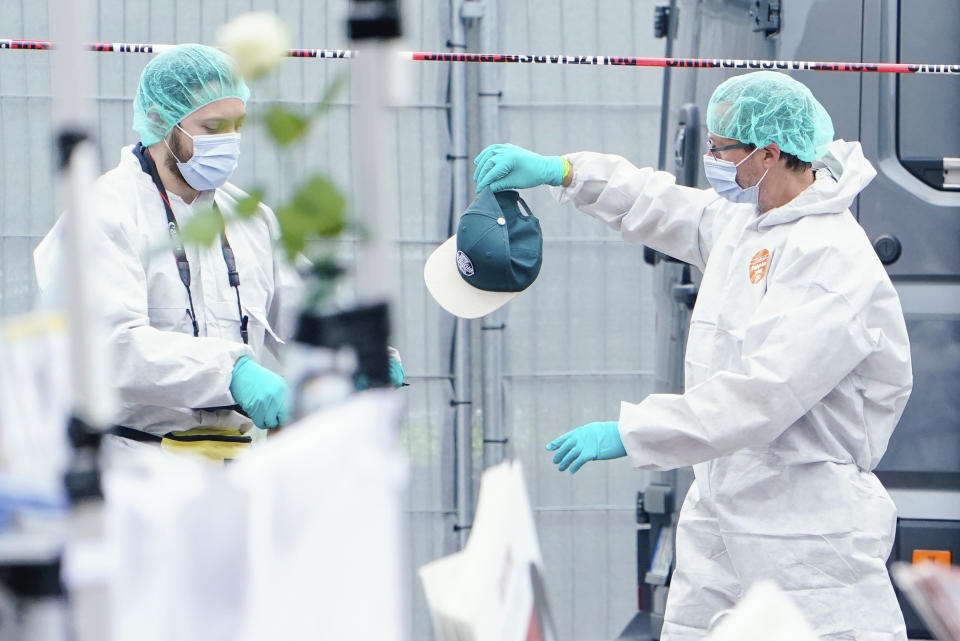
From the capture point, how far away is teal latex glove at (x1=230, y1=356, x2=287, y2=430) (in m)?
2.20

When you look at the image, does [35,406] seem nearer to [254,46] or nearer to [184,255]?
[254,46]

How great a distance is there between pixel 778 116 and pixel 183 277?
3.95 feet

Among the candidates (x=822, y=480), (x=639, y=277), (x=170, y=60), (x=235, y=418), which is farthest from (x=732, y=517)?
(x=639, y=277)

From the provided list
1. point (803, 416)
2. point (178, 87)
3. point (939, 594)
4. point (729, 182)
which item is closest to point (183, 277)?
point (178, 87)

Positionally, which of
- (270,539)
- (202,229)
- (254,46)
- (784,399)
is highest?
(254,46)

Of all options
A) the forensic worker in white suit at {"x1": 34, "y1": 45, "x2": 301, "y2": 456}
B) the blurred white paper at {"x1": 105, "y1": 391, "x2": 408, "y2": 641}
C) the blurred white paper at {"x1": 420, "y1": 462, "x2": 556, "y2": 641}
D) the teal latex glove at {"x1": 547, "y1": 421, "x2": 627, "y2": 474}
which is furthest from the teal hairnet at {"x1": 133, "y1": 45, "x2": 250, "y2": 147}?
the blurred white paper at {"x1": 105, "y1": 391, "x2": 408, "y2": 641}

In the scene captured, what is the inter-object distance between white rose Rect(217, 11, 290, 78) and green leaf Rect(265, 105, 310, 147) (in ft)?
0.11

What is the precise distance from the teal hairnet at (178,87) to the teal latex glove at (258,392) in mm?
527

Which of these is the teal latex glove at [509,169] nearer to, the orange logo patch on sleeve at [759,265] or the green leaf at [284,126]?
the orange logo patch on sleeve at [759,265]

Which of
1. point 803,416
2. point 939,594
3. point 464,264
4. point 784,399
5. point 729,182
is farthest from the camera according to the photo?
point 464,264

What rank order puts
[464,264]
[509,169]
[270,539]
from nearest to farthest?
1. [270,539]
2. [464,264]
3. [509,169]

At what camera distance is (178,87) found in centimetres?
240

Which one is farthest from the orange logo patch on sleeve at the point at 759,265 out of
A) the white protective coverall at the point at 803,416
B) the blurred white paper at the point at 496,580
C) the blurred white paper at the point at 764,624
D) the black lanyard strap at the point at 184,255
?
the blurred white paper at the point at 764,624

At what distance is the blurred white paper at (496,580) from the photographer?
1021 millimetres
